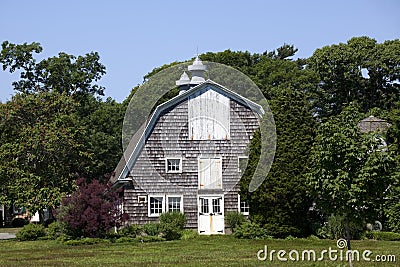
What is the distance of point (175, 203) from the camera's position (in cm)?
3475

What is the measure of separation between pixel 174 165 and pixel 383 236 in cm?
1047

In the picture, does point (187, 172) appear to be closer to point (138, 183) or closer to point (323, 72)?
point (138, 183)

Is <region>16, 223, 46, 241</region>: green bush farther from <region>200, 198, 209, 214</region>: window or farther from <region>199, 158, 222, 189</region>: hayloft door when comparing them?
<region>199, 158, 222, 189</region>: hayloft door

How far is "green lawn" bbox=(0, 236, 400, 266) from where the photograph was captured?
67.6 ft

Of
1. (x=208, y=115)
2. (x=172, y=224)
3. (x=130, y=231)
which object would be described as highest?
(x=208, y=115)

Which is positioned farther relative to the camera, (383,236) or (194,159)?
(194,159)

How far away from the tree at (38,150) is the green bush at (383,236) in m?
16.2

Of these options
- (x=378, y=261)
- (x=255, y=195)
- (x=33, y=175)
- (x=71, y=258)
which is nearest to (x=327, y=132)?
(x=378, y=261)

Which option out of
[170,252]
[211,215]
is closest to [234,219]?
[211,215]

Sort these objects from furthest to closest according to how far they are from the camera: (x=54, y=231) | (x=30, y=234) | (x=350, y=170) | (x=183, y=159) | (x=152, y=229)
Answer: (x=183, y=159) → (x=30, y=234) → (x=54, y=231) → (x=152, y=229) → (x=350, y=170)

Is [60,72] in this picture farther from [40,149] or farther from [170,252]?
[170,252]

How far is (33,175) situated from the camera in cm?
3800

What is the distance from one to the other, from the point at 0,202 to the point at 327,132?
25.8 m

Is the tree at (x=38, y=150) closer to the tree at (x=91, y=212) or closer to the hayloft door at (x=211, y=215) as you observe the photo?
the tree at (x=91, y=212)
